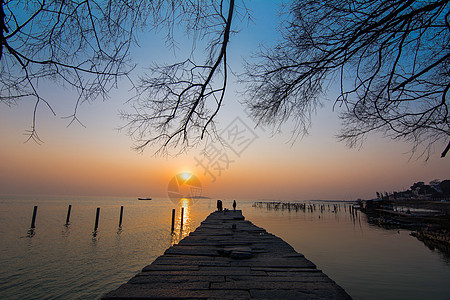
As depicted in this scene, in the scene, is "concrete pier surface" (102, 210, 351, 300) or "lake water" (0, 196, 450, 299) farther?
"lake water" (0, 196, 450, 299)

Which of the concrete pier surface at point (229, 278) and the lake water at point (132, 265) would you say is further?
the lake water at point (132, 265)

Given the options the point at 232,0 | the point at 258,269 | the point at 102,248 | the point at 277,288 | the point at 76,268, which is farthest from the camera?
the point at 102,248

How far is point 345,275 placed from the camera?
30.7ft

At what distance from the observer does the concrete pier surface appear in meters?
2.70

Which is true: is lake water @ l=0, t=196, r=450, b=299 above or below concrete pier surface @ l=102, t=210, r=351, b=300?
below

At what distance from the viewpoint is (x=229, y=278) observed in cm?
333

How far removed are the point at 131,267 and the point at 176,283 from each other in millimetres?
8803

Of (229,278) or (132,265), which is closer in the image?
(229,278)

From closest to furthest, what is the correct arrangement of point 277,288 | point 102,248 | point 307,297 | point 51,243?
point 307,297
point 277,288
point 102,248
point 51,243

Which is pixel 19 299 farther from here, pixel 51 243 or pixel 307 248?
pixel 307 248

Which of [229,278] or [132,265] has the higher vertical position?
[229,278]

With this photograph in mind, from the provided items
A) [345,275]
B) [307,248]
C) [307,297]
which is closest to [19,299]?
[307,297]

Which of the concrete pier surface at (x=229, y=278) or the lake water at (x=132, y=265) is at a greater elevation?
the concrete pier surface at (x=229, y=278)

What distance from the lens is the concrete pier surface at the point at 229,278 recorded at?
8.85 ft
